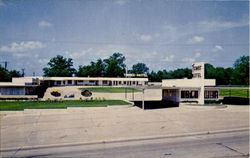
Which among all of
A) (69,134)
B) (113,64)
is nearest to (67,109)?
(69,134)

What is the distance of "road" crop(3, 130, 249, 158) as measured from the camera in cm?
1008

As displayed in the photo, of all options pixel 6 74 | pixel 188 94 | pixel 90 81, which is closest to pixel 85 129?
pixel 188 94

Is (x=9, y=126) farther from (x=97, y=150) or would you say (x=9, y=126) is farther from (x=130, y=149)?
(x=130, y=149)

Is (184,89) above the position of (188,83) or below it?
below

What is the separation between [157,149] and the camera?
35.6 feet

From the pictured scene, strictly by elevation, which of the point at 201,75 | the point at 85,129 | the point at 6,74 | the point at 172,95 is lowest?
the point at 85,129

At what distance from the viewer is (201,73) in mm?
29281

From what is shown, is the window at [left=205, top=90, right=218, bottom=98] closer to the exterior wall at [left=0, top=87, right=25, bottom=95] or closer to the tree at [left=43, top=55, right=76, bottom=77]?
the exterior wall at [left=0, top=87, right=25, bottom=95]

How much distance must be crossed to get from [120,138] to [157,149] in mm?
3014

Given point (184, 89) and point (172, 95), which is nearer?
point (184, 89)

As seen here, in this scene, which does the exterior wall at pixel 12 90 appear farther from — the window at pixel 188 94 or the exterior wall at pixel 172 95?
the window at pixel 188 94

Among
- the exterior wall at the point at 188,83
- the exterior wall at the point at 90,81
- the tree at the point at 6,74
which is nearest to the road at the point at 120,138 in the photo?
the exterior wall at the point at 188,83

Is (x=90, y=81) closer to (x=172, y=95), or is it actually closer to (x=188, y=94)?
(x=172, y=95)

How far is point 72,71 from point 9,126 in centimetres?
8146
